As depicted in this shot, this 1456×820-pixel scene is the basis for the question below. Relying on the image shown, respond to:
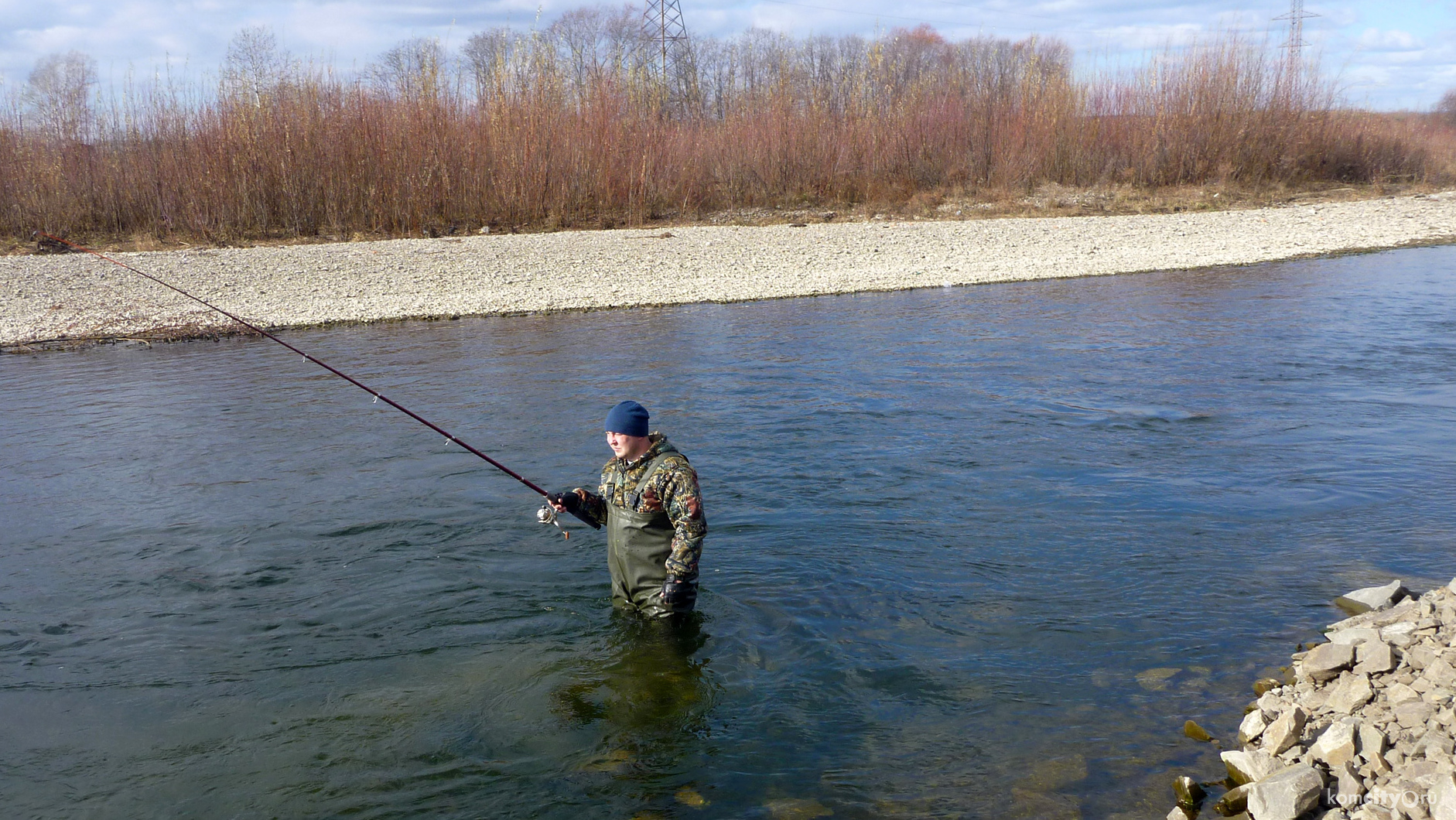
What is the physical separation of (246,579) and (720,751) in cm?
367

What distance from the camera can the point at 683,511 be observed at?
5129mm

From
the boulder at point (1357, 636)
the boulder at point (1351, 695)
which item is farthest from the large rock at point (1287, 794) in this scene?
the boulder at point (1357, 636)

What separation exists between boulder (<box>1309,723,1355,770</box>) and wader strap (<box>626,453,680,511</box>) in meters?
3.04

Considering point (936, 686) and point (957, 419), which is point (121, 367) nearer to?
point (957, 419)

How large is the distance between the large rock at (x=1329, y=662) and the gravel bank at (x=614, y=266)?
1295 centimetres

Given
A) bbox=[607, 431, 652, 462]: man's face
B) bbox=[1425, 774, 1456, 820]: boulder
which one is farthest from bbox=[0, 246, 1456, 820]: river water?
bbox=[607, 431, 652, 462]: man's face

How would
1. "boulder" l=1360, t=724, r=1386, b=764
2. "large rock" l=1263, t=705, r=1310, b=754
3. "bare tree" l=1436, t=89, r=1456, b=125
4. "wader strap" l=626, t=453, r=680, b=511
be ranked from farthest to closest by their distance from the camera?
"bare tree" l=1436, t=89, r=1456, b=125
"wader strap" l=626, t=453, r=680, b=511
"large rock" l=1263, t=705, r=1310, b=754
"boulder" l=1360, t=724, r=1386, b=764

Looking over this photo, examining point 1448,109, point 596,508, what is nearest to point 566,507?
point 596,508

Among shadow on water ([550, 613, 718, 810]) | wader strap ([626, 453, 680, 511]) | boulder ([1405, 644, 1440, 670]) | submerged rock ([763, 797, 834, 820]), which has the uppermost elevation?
wader strap ([626, 453, 680, 511])

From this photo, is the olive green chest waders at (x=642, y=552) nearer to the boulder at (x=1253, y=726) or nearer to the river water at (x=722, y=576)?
the river water at (x=722, y=576)

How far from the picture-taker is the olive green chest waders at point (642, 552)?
17.4 ft

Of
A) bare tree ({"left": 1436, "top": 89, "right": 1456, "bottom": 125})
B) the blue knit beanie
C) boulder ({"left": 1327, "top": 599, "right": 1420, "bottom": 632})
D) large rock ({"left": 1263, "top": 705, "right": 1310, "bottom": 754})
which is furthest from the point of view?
bare tree ({"left": 1436, "top": 89, "right": 1456, "bottom": 125})

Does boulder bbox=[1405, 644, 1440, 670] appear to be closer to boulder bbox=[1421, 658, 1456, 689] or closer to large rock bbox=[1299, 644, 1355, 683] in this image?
boulder bbox=[1421, 658, 1456, 689]

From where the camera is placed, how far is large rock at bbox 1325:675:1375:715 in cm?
399
